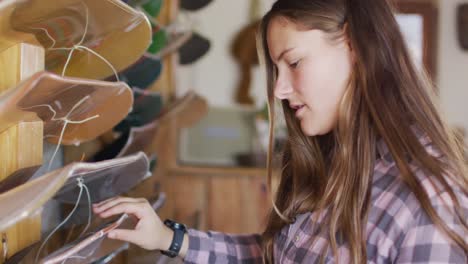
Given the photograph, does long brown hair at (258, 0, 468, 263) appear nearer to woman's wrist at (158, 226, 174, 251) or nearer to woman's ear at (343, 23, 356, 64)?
woman's ear at (343, 23, 356, 64)

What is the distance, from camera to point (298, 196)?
3.49ft

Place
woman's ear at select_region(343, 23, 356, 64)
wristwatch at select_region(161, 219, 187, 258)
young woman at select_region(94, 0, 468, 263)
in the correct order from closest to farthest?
young woman at select_region(94, 0, 468, 263), woman's ear at select_region(343, 23, 356, 64), wristwatch at select_region(161, 219, 187, 258)

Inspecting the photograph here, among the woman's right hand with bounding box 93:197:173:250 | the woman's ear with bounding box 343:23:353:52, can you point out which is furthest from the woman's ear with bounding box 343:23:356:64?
the woman's right hand with bounding box 93:197:173:250

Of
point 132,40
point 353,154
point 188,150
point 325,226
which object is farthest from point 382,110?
point 188,150

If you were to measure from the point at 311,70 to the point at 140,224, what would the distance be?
0.35m

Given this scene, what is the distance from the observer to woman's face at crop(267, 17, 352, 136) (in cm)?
91

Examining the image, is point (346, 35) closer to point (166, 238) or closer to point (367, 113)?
point (367, 113)

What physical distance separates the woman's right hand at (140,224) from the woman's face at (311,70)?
271 mm

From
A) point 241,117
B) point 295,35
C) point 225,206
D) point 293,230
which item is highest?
point 295,35

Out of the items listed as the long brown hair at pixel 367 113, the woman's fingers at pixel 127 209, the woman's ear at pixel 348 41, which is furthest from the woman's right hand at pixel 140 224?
the woman's ear at pixel 348 41

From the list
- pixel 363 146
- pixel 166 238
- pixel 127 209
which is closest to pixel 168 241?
pixel 166 238

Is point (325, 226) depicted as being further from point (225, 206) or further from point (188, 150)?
point (188, 150)

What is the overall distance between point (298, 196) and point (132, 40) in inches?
16.4

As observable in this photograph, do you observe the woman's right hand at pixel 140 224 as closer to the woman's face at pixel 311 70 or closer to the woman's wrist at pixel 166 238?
the woman's wrist at pixel 166 238
